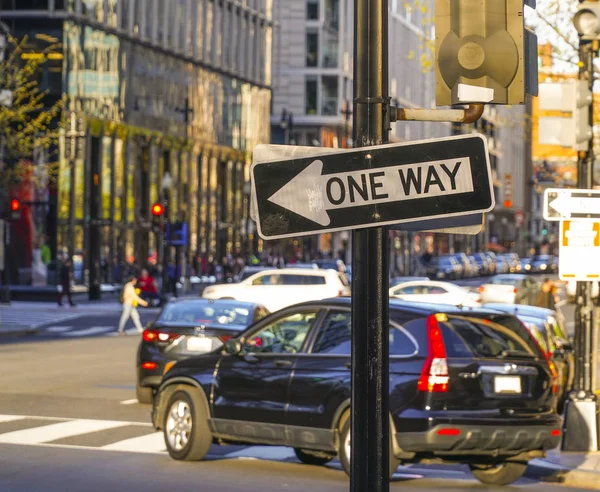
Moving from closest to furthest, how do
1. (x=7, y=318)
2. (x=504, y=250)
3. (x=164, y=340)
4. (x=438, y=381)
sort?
(x=438, y=381) → (x=164, y=340) → (x=7, y=318) → (x=504, y=250)

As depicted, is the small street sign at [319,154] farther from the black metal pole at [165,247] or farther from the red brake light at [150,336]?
the black metal pole at [165,247]

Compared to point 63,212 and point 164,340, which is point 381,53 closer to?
point 164,340

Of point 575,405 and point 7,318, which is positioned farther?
point 7,318

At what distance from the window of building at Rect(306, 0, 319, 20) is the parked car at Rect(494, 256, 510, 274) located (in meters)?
21.8

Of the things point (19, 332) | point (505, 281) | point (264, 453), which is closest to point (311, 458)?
point (264, 453)

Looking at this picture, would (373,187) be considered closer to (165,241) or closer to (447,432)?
(447,432)

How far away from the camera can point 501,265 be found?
107938mm

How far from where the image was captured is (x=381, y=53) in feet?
20.2

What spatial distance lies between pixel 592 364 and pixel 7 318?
2969cm

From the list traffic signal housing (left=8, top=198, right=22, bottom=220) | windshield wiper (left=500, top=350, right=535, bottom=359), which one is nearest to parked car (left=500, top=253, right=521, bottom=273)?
traffic signal housing (left=8, top=198, right=22, bottom=220)

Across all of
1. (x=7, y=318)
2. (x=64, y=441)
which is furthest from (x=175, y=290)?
(x=64, y=441)

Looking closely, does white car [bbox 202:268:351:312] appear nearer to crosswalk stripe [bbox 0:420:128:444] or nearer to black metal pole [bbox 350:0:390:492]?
crosswalk stripe [bbox 0:420:128:444]

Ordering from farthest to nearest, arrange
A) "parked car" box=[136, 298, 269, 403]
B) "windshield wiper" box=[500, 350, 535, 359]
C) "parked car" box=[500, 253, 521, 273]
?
"parked car" box=[500, 253, 521, 273] < "parked car" box=[136, 298, 269, 403] < "windshield wiper" box=[500, 350, 535, 359]

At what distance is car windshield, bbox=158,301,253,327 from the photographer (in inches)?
823
